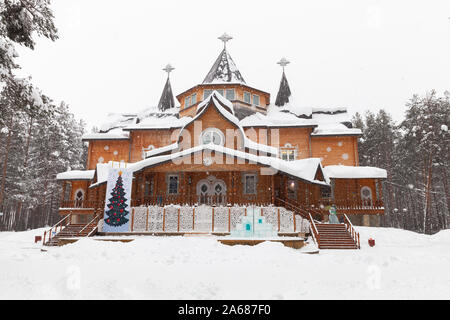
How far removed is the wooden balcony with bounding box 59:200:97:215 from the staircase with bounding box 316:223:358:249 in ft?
61.0

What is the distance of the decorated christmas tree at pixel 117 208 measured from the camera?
17.0 metres

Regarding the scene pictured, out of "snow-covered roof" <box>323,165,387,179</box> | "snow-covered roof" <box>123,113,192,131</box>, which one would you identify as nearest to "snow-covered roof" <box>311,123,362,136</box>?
"snow-covered roof" <box>323,165,387,179</box>

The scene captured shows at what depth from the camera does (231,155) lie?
18.4 meters

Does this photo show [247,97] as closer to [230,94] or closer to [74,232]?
[230,94]

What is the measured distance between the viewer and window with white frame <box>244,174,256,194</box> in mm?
22094

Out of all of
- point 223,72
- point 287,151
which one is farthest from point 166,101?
point 287,151

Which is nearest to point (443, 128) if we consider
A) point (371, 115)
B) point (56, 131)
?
point (371, 115)

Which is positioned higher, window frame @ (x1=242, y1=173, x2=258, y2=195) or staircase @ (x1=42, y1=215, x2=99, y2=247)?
window frame @ (x1=242, y1=173, x2=258, y2=195)

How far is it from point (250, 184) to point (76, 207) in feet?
49.0

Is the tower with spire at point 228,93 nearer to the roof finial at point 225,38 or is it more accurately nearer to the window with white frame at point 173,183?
the roof finial at point 225,38

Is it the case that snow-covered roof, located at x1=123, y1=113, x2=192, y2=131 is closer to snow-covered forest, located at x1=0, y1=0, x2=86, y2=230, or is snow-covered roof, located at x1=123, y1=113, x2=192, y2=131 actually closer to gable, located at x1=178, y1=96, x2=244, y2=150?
gable, located at x1=178, y1=96, x2=244, y2=150

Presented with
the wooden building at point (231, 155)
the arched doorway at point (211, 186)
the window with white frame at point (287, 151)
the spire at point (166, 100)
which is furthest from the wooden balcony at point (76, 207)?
the window with white frame at point (287, 151)

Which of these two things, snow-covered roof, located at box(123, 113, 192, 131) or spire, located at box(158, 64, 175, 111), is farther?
spire, located at box(158, 64, 175, 111)

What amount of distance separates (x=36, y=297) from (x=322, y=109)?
2938cm
